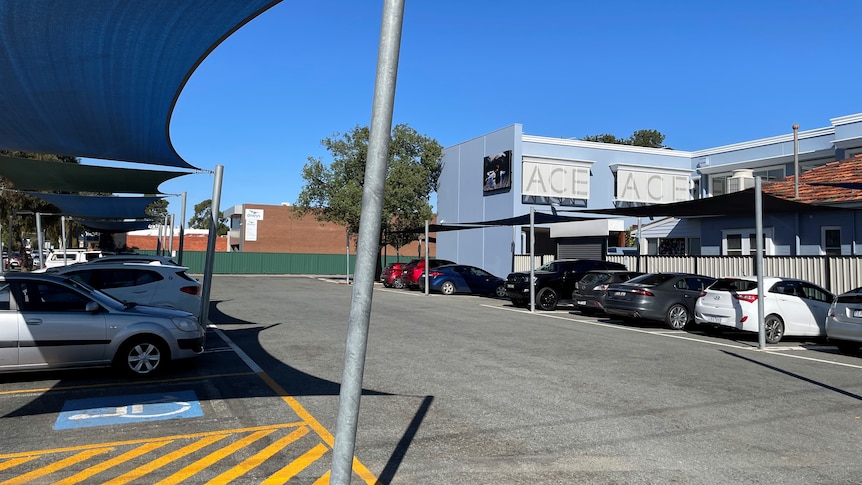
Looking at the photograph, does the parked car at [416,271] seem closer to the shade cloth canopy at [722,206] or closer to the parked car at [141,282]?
the shade cloth canopy at [722,206]

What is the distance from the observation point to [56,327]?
327 inches

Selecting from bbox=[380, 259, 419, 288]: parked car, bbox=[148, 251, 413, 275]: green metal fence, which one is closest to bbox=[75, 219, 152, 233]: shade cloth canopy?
bbox=[380, 259, 419, 288]: parked car

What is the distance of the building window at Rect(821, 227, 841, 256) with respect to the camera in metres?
21.7

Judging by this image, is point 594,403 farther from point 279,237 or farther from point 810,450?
point 279,237

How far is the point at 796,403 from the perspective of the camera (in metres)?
7.86

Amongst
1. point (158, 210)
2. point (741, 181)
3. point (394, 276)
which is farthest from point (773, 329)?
point (158, 210)

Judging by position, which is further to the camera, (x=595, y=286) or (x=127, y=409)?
(x=595, y=286)

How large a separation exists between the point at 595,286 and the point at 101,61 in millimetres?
15640

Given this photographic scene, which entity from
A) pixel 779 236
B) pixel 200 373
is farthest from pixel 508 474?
pixel 779 236

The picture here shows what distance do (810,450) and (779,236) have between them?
20234mm

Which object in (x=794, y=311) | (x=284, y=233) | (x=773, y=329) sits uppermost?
(x=284, y=233)

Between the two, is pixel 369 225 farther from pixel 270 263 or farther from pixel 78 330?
pixel 270 263

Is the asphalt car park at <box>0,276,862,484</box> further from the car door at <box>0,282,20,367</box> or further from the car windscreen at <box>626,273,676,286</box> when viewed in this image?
the car windscreen at <box>626,273,676,286</box>

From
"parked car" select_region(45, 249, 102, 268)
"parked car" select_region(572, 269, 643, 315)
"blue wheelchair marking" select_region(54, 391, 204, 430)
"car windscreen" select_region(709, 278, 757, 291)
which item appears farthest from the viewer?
"parked car" select_region(45, 249, 102, 268)
